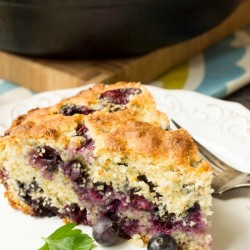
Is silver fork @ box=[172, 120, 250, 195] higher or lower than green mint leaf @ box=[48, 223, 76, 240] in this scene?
higher

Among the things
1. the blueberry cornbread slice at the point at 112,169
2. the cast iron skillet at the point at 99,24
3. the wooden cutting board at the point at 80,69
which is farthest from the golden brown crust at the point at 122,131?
the wooden cutting board at the point at 80,69

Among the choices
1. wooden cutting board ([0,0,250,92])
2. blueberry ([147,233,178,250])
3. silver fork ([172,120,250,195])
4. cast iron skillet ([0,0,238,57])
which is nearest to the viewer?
blueberry ([147,233,178,250])

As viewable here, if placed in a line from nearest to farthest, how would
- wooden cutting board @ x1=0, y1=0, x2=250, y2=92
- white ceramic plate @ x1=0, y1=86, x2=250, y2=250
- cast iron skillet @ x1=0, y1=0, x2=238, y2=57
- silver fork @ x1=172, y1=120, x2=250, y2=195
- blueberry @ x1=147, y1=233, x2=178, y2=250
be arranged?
1. blueberry @ x1=147, y1=233, x2=178, y2=250
2. white ceramic plate @ x1=0, y1=86, x2=250, y2=250
3. silver fork @ x1=172, y1=120, x2=250, y2=195
4. cast iron skillet @ x1=0, y1=0, x2=238, y2=57
5. wooden cutting board @ x1=0, y1=0, x2=250, y2=92

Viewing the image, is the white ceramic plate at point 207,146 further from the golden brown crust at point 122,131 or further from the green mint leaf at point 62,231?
the golden brown crust at point 122,131

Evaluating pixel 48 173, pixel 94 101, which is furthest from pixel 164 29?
pixel 48 173

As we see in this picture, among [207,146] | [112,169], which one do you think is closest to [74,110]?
[112,169]

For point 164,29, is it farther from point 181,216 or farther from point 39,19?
point 181,216

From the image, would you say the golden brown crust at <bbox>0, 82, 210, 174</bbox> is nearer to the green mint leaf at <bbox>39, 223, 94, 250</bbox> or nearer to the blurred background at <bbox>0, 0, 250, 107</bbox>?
the green mint leaf at <bbox>39, 223, 94, 250</bbox>

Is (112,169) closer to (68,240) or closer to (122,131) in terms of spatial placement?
(122,131)

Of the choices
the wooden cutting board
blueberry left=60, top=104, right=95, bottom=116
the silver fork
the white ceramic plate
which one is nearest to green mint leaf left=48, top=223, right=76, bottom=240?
the white ceramic plate
